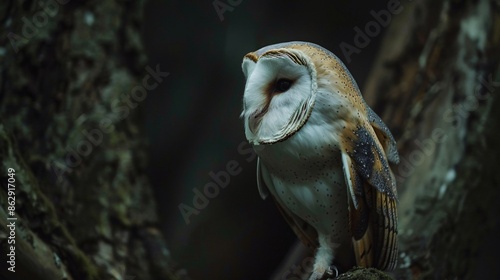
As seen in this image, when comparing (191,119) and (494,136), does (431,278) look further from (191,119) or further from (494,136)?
(191,119)

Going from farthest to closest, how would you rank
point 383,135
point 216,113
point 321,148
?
point 216,113, point 383,135, point 321,148

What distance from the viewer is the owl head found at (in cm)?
129

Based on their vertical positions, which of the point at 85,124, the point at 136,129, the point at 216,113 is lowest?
the point at 216,113

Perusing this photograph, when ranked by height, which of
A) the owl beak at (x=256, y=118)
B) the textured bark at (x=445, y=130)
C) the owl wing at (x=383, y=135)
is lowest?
the textured bark at (x=445, y=130)

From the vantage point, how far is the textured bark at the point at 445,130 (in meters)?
2.10

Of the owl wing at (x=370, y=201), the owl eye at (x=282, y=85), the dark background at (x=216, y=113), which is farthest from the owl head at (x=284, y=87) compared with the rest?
the dark background at (x=216, y=113)

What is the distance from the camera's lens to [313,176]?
4.49ft

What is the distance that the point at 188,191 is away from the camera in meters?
Answer: 2.94

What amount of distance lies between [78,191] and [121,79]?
0.38 m

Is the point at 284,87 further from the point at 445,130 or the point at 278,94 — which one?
the point at 445,130

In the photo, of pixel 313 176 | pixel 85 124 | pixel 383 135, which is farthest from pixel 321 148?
pixel 85 124

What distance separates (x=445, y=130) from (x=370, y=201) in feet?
2.90

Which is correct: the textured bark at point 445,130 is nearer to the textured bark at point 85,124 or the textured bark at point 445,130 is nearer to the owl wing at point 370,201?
the owl wing at point 370,201

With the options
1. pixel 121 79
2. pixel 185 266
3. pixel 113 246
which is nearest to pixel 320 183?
pixel 113 246
